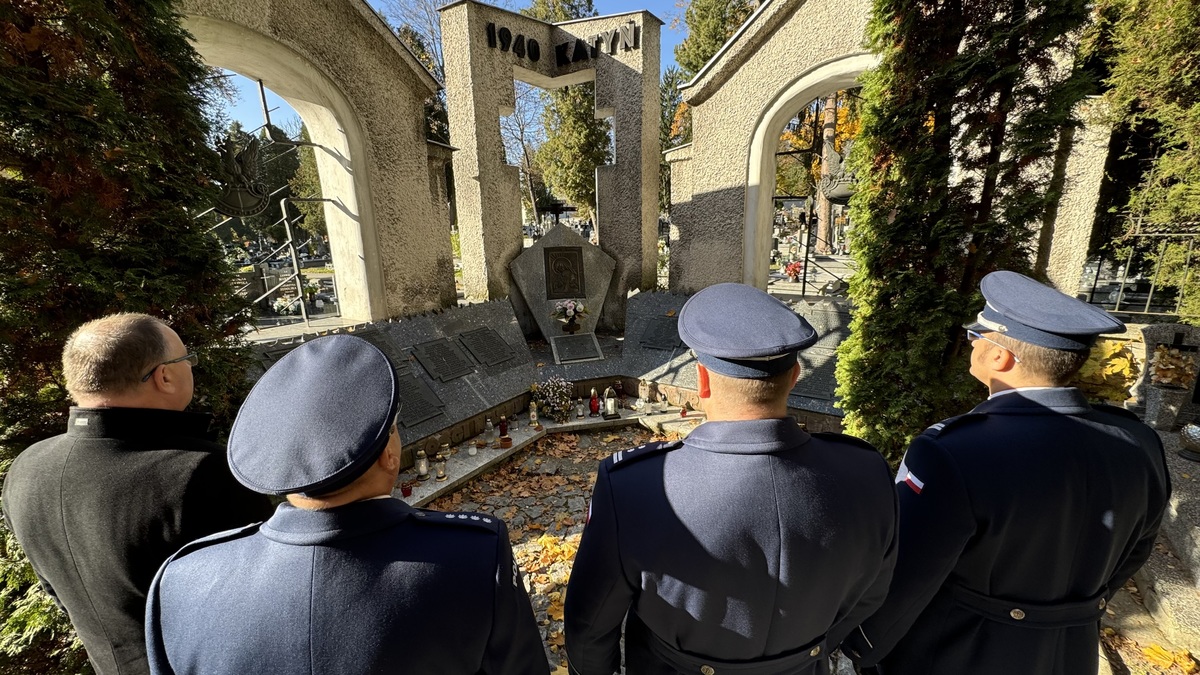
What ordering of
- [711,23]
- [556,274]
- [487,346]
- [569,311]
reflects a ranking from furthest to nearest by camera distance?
[711,23]
[556,274]
[569,311]
[487,346]

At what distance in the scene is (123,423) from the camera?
1646mm

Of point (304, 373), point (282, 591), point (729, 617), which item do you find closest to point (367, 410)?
point (304, 373)

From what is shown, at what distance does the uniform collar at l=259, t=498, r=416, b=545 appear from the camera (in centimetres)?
108

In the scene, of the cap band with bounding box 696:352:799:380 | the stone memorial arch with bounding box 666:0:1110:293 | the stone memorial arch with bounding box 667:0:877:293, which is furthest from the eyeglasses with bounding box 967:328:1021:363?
the stone memorial arch with bounding box 667:0:877:293

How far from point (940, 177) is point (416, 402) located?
5.96m

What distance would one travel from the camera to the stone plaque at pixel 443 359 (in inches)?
264

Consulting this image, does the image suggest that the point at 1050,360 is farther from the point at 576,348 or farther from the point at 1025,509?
the point at 576,348

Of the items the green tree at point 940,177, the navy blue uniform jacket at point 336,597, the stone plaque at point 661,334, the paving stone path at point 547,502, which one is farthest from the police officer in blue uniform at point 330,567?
the stone plaque at point 661,334

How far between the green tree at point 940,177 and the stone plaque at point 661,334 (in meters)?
4.19

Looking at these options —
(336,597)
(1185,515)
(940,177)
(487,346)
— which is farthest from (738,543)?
(487,346)

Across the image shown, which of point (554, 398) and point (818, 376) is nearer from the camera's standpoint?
point (818, 376)

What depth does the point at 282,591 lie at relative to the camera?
3.48 ft

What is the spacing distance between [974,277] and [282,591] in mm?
4527

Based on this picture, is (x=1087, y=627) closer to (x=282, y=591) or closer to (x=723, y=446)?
(x=723, y=446)
